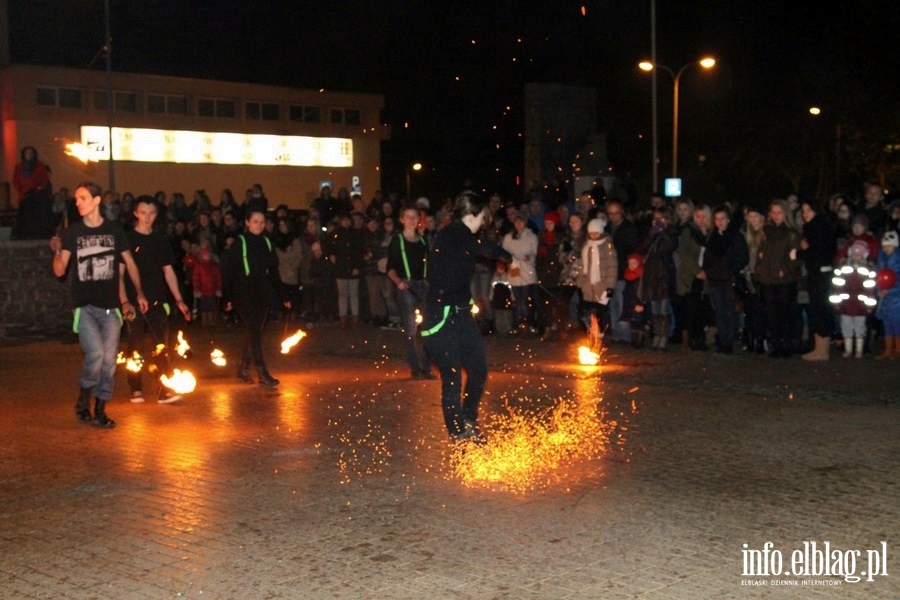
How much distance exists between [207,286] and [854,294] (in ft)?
39.5

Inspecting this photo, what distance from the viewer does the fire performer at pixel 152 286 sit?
11625mm

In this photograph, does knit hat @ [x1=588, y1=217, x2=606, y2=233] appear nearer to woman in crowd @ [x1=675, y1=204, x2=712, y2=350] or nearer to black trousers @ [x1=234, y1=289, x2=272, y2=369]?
woman in crowd @ [x1=675, y1=204, x2=712, y2=350]

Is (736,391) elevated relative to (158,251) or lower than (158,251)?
lower

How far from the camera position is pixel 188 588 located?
5773 mm

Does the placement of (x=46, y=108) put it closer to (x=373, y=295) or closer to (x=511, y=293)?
(x=373, y=295)

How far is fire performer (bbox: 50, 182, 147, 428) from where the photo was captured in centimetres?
1037

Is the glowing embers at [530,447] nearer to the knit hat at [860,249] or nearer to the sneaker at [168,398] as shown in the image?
the sneaker at [168,398]

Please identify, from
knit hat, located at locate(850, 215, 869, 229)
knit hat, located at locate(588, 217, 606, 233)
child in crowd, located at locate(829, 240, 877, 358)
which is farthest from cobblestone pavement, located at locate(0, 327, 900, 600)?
knit hat, located at locate(588, 217, 606, 233)

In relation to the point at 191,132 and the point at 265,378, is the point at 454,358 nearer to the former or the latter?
the point at 265,378

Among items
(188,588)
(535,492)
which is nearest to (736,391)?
(535,492)

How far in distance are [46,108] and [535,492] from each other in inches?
1700

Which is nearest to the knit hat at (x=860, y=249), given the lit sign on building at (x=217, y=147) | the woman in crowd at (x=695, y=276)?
the woman in crowd at (x=695, y=276)

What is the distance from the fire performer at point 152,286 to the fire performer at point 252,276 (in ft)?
2.44

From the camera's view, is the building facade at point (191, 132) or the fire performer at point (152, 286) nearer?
the fire performer at point (152, 286)
